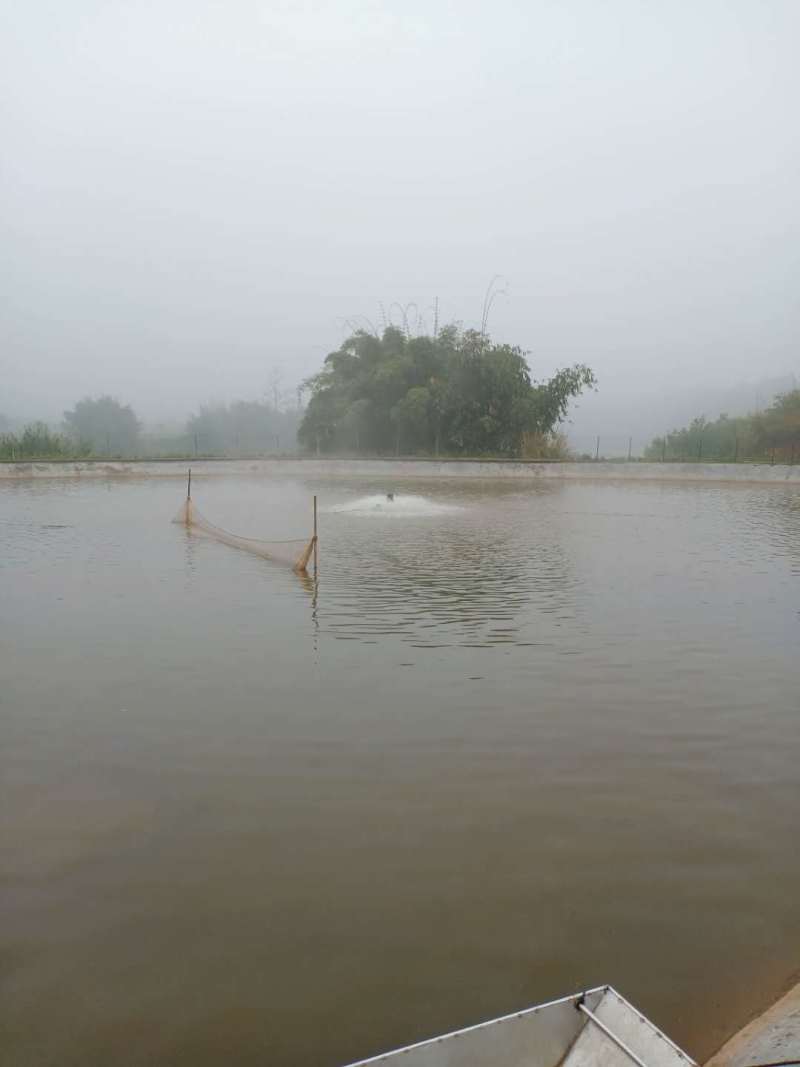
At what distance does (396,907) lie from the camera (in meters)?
3.28

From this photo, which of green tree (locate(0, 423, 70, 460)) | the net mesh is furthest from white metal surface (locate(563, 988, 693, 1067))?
green tree (locate(0, 423, 70, 460))

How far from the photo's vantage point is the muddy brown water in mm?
2811

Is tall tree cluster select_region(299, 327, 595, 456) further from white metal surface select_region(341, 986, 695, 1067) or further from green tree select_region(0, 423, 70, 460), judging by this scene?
white metal surface select_region(341, 986, 695, 1067)

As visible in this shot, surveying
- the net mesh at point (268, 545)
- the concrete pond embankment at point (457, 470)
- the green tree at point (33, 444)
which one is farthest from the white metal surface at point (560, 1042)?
the green tree at point (33, 444)

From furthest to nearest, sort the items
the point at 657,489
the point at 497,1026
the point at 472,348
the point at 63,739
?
the point at 472,348 < the point at 657,489 < the point at 63,739 < the point at 497,1026

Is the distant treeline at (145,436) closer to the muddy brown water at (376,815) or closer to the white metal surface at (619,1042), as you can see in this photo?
the muddy brown water at (376,815)

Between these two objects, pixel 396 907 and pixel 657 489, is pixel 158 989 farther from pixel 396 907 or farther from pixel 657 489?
pixel 657 489

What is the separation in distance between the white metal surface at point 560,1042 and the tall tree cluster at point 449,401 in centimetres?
3456

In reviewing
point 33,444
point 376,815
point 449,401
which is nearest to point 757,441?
point 449,401

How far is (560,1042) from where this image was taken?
2.34 metres

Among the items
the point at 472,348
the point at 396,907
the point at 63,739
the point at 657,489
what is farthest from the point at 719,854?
the point at 472,348

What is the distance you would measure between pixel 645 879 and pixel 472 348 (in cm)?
3544

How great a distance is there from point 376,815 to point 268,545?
8.12 meters

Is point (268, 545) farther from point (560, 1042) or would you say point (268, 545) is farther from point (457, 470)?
point (457, 470)
